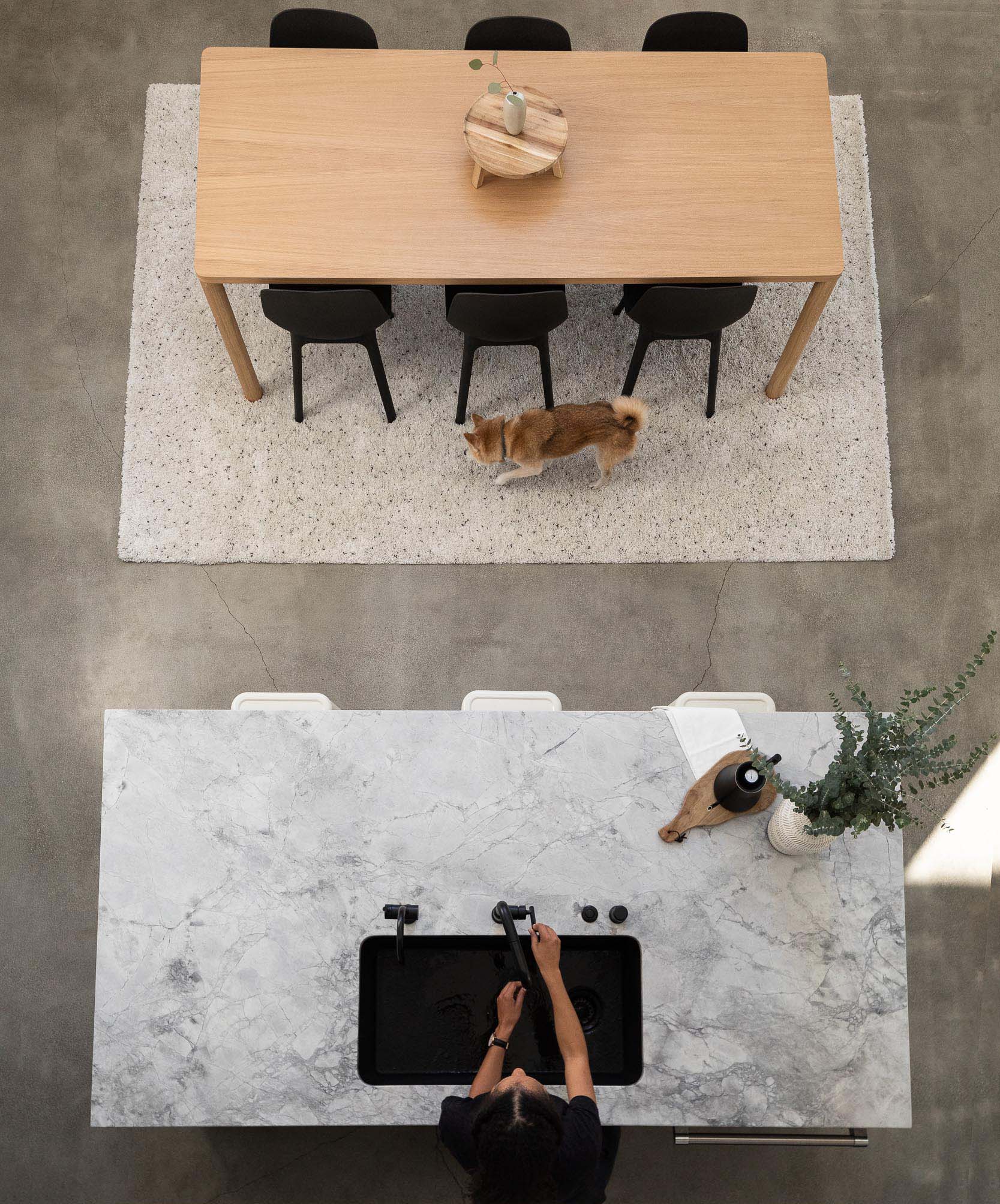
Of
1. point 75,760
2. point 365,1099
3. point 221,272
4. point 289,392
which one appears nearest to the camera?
point 365,1099

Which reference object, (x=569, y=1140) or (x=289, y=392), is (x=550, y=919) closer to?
(x=569, y=1140)

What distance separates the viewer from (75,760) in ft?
11.3

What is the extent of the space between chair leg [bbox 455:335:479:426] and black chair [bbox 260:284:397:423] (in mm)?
294

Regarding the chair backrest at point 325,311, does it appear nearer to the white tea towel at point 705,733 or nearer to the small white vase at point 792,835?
the white tea towel at point 705,733

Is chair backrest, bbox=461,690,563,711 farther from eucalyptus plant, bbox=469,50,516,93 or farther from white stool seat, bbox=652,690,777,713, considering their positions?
eucalyptus plant, bbox=469,50,516,93

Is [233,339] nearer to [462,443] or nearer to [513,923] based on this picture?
[462,443]

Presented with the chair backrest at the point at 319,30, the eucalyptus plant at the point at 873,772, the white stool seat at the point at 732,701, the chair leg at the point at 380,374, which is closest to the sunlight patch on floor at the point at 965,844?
the white stool seat at the point at 732,701

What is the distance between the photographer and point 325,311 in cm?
317

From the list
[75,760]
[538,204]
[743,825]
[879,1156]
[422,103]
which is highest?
[422,103]

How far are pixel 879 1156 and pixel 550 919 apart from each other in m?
1.73

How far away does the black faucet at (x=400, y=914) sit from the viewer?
2.28m

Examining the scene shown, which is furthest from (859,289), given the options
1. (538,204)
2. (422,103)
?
(422,103)

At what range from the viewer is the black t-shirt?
6.91 ft

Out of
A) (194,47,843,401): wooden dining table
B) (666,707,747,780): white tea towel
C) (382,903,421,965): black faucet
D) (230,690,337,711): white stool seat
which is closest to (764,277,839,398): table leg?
(194,47,843,401): wooden dining table
